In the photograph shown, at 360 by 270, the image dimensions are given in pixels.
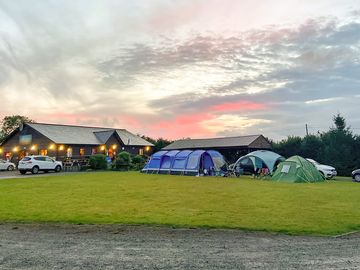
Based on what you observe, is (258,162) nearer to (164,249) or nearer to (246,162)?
(246,162)

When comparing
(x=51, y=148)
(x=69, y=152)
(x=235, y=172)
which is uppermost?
(x=51, y=148)

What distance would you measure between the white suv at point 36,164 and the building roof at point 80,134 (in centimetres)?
828

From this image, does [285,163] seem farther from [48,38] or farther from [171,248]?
[171,248]

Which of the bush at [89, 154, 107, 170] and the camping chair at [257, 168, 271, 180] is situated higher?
the bush at [89, 154, 107, 170]

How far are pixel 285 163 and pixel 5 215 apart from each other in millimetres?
20686

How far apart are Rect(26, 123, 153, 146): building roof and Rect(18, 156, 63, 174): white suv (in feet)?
27.2

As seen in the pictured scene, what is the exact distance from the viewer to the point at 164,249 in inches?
277

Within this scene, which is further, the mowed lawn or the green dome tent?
the green dome tent

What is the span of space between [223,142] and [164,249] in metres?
38.8

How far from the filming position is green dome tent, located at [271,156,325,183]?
24.8m

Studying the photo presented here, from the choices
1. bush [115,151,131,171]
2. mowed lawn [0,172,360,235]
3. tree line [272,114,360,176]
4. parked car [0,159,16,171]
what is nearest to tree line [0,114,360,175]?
tree line [272,114,360,176]

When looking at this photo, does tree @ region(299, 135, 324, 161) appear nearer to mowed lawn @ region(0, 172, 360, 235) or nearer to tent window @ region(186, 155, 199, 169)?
tent window @ region(186, 155, 199, 169)

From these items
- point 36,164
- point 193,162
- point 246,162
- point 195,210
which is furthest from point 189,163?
point 195,210

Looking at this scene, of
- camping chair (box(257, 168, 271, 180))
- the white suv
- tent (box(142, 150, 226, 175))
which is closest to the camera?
camping chair (box(257, 168, 271, 180))
